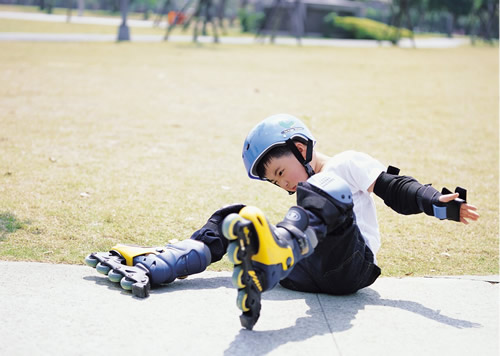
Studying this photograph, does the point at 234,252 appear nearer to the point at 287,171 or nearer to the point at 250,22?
the point at 287,171

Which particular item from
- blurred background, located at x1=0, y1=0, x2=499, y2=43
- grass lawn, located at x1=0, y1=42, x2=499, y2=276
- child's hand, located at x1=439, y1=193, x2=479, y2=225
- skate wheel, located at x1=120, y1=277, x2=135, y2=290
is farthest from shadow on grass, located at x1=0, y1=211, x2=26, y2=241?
blurred background, located at x1=0, y1=0, x2=499, y2=43

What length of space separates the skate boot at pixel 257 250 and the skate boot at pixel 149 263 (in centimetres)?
62

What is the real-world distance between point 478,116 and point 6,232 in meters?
8.30

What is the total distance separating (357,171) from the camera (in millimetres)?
3174

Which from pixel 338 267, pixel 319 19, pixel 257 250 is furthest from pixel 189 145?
pixel 319 19

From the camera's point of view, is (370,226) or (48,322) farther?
(370,226)

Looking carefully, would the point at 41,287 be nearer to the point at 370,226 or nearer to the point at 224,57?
the point at 370,226

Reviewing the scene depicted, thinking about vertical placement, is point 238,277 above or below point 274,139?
below

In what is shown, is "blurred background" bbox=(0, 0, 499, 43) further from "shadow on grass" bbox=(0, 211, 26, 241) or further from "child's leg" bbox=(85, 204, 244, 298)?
"child's leg" bbox=(85, 204, 244, 298)

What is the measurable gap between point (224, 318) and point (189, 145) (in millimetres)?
4486

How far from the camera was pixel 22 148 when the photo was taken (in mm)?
6422

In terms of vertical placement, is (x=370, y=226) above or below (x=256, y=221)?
below

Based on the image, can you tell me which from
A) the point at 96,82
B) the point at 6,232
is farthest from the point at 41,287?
the point at 96,82

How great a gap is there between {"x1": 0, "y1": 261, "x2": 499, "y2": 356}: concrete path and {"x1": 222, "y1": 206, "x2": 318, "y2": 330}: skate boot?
0.20 metres
